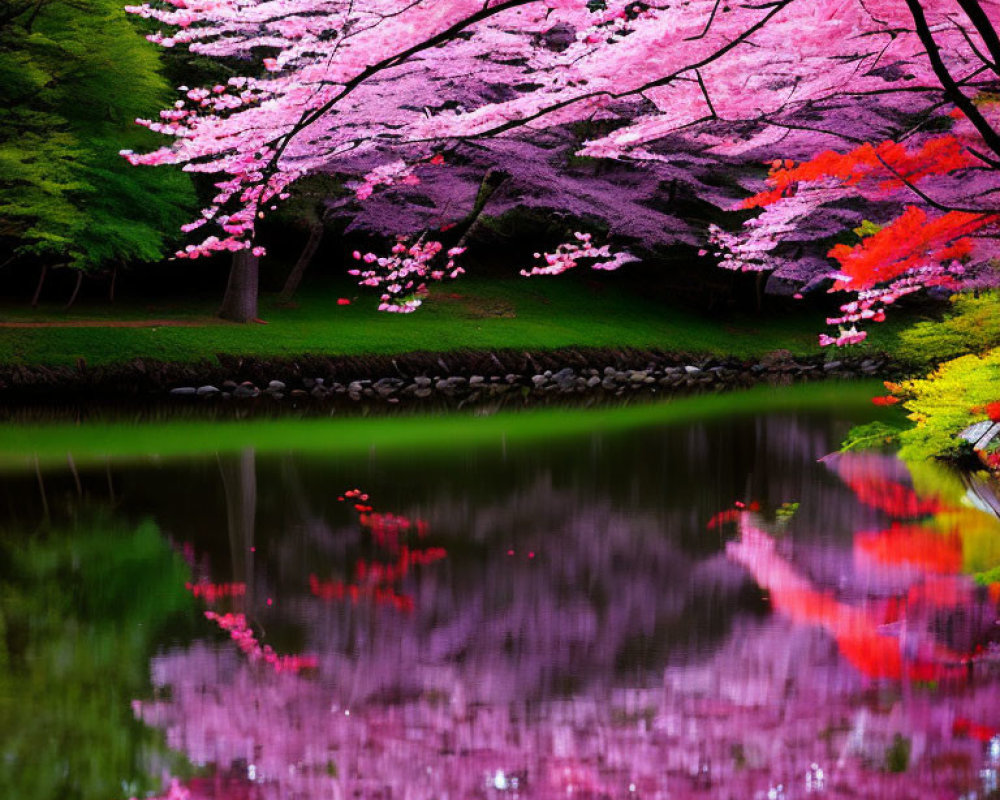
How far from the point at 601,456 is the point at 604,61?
5.86 metres

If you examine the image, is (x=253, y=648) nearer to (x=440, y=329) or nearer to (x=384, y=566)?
(x=384, y=566)

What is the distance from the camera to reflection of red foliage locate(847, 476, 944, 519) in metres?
8.74

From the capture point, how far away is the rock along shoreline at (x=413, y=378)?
17266 mm

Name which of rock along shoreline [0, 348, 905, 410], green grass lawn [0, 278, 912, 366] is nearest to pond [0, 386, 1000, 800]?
rock along shoreline [0, 348, 905, 410]

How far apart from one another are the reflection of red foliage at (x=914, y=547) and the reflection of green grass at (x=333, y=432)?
5.57m

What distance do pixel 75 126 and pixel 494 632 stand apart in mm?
15221

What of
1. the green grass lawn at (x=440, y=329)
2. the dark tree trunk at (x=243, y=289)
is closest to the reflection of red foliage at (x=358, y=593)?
the green grass lawn at (x=440, y=329)

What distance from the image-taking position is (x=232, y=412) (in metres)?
15.8

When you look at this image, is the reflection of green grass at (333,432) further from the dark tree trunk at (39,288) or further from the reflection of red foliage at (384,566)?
the dark tree trunk at (39,288)

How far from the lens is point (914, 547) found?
7.50m

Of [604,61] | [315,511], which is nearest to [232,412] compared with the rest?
[315,511]

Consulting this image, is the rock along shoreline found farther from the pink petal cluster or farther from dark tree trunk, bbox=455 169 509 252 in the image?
dark tree trunk, bbox=455 169 509 252

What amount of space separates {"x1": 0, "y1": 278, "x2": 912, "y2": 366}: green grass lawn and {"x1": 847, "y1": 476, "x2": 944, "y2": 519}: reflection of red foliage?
453 inches

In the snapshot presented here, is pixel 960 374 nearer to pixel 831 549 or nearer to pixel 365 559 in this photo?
pixel 831 549
